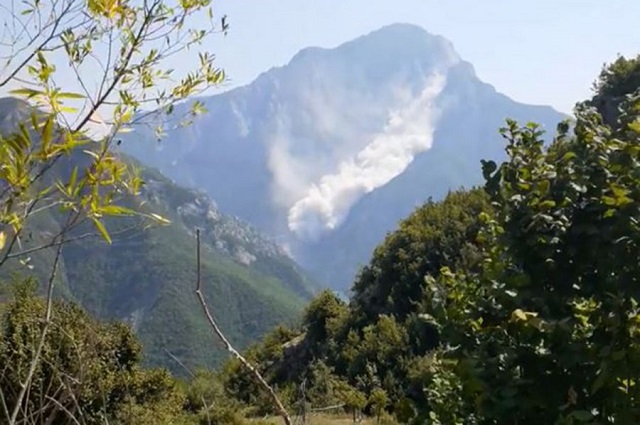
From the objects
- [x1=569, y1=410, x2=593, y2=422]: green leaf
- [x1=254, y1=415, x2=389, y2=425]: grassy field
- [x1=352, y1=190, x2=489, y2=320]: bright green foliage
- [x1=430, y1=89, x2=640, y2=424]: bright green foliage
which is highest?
[x1=352, y1=190, x2=489, y2=320]: bright green foliage

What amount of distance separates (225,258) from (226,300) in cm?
3000

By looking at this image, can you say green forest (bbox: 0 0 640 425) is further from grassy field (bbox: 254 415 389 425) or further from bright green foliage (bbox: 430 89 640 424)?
grassy field (bbox: 254 415 389 425)

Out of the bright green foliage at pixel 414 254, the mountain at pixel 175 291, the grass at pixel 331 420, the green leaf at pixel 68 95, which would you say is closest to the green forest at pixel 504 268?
the green leaf at pixel 68 95

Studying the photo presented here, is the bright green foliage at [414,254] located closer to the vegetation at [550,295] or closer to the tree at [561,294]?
the vegetation at [550,295]

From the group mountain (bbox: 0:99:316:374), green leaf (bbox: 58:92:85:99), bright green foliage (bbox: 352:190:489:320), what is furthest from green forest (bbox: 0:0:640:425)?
mountain (bbox: 0:99:316:374)

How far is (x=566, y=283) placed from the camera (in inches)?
91.2

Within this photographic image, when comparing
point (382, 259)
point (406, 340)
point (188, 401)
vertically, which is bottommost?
point (188, 401)

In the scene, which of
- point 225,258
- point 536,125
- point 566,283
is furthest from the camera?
point 225,258

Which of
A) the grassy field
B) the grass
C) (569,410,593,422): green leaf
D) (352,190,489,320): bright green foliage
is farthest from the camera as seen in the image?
(352,190,489,320): bright green foliage

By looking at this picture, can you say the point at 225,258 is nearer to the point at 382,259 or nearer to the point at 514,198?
the point at 382,259

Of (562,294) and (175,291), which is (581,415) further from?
(175,291)

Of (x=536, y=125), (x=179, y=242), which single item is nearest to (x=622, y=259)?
(x=536, y=125)

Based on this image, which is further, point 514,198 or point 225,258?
point 225,258

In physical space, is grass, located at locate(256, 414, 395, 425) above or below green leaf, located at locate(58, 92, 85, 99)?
below
